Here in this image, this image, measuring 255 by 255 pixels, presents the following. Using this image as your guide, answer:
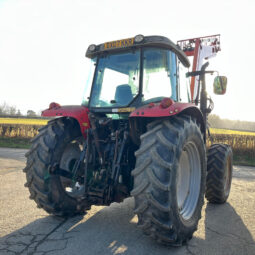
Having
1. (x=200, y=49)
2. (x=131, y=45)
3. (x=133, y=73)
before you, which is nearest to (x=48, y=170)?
(x=133, y=73)

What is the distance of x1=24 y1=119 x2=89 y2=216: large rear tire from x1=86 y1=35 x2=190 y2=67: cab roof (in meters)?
1.19

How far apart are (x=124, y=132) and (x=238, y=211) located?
8.59 ft

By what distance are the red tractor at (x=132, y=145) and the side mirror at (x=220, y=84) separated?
73 centimetres

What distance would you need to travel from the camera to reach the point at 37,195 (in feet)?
10.5

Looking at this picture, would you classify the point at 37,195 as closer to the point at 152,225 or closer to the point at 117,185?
the point at 117,185


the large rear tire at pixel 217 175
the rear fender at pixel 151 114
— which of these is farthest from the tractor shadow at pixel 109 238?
the rear fender at pixel 151 114

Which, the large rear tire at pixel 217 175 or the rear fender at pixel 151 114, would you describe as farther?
the large rear tire at pixel 217 175

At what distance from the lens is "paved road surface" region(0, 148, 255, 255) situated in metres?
2.61

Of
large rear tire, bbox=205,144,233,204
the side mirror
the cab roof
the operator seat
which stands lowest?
large rear tire, bbox=205,144,233,204

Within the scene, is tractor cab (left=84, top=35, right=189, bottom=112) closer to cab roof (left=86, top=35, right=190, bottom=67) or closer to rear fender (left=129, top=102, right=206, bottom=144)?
cab roof (left=86, top=35, right=190, bottom=67)

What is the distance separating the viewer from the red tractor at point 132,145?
2.47 m

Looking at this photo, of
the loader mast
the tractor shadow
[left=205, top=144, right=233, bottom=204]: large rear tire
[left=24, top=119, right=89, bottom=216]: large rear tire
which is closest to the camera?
the tractor shadow

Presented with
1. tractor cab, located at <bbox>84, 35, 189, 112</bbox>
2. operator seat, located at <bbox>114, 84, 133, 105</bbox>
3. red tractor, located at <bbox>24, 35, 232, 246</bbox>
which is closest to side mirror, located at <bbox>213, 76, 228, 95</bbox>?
red tractor, located at <bbox>24, 35, 232, 246</bbox>

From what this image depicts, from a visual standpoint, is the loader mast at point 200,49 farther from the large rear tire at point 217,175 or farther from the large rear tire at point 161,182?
the large rear tire at point 161,182
